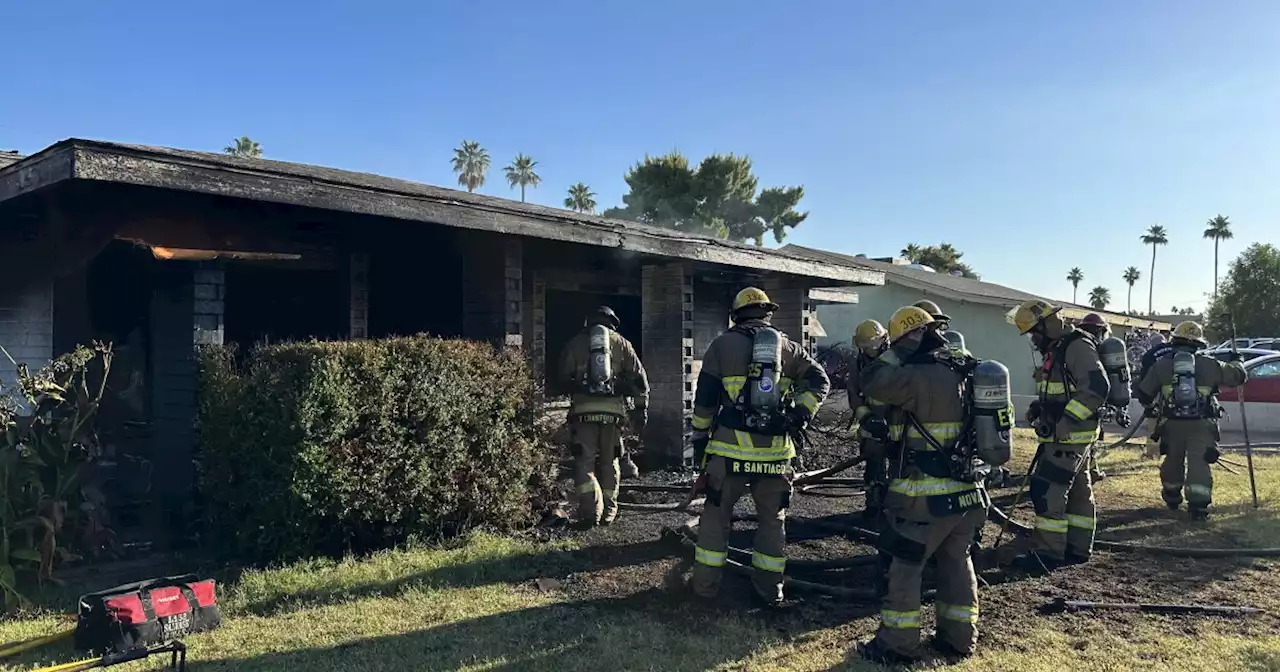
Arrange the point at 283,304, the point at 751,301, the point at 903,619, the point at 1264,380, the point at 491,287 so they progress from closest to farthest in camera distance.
→ the point at 903,619
the point at 751,301
the point at 283,304
the point at 491,287
the point at 1264,380

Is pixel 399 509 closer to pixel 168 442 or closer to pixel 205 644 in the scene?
pixel 205 644

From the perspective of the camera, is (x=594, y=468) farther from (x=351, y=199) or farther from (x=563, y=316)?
(x=563, y=316)

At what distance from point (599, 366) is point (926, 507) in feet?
11.2

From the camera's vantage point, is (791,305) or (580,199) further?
(580,199)

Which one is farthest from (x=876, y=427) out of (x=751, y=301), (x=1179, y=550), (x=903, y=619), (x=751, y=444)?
(x=1179, y=550)

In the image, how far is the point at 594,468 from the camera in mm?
7496

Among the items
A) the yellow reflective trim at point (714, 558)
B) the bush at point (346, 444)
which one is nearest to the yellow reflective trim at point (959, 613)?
the yellow reflective trim at point (714, 558)

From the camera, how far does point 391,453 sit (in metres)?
5.89

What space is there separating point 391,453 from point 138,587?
1.81m

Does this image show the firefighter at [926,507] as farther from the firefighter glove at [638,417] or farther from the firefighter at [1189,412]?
the firefighter at [1189,412]

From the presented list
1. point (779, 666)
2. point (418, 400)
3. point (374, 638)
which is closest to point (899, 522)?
point (779, 666)

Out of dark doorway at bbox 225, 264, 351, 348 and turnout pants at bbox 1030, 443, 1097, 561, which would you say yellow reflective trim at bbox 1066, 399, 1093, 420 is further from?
dark doorway at bbox 225, 264, 351, 348

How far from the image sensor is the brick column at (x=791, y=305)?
523 inches

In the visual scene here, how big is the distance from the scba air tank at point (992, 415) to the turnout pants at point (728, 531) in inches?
50.5
